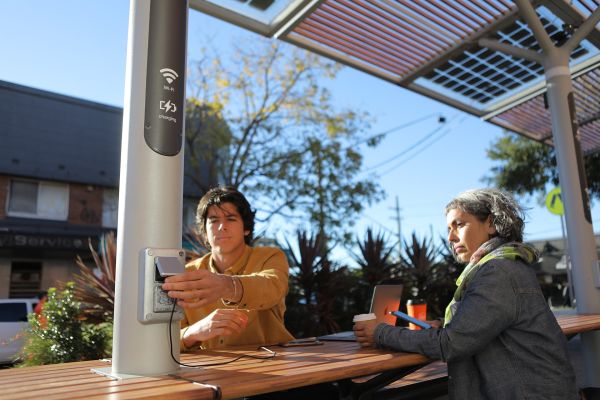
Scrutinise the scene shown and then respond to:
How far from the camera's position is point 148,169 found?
5.41 feet

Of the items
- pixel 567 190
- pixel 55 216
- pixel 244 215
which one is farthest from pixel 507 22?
pixel 55 216

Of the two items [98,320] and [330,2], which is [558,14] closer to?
[330,2]

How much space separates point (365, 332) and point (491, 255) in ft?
2.21

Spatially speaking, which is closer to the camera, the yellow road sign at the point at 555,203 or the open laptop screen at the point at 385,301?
the open laptop screen at the point at 385,301

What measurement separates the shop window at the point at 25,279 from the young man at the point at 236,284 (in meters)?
18.5

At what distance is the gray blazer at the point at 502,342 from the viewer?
193cm

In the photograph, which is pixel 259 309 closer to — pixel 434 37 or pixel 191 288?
pixel 191 288

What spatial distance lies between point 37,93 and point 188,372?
2123cm

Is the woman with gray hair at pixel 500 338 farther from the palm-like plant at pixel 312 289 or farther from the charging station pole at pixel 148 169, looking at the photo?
the palm-like plant at pixel 312 289

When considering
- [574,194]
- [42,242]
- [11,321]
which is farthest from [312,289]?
[42,242]

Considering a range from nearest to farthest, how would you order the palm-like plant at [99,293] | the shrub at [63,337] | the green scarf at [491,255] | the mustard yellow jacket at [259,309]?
the green scarf at [491,255]
the mustard yellow jacket at [259,309]
the shrub at [63,337]
the palm-like plant at [99,293]

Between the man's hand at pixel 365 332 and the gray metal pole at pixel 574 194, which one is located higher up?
the gray metal pole at pixel 574 194

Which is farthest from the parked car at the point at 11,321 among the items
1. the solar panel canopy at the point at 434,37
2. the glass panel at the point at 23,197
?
the solar panel canopy at the point at 434,37

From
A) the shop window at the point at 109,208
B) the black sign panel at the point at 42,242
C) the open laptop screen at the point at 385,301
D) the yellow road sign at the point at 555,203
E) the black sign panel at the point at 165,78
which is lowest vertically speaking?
the open laptop screen at the point at 385,301
